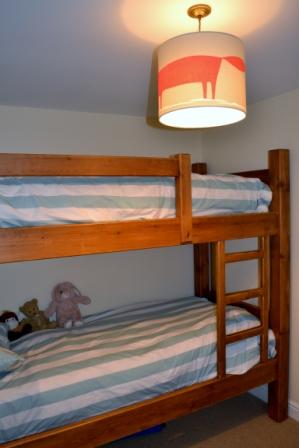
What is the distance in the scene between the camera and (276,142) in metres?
2.48

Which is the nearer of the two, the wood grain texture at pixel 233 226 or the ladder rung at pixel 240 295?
the wood grain texture at pixel 233 226

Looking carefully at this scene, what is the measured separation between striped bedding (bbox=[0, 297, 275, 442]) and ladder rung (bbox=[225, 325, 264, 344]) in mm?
55

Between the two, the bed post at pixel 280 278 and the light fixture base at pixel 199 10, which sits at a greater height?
the light fixture base at pixel 199 10

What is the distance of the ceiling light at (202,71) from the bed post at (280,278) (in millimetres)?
1092

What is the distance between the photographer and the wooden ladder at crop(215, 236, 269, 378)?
2.09 meters

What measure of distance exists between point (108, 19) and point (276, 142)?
1.56 metres

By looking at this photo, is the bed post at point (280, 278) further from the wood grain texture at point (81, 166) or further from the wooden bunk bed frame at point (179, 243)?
the wood grain texture at point (81, 166)

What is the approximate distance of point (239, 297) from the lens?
2.17 metres

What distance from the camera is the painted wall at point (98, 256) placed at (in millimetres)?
2533

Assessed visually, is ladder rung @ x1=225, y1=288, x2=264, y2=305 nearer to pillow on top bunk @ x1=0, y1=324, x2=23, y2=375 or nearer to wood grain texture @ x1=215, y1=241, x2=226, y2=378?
wood grain texture @ x1=215, y1=241, x2=226, y2=378

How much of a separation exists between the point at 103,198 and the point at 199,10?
2.92 feet

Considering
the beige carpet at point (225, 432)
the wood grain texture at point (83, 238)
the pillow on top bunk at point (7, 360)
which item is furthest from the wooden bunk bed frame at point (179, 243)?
the pillow on top bunk at point (7, 360)

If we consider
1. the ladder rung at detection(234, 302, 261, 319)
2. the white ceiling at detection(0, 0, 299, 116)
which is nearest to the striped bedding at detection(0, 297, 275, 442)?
the ladder rung at detection(234, 302, 261, 319)

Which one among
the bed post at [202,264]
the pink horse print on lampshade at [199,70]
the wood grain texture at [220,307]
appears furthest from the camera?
the bed post at [202,264]
